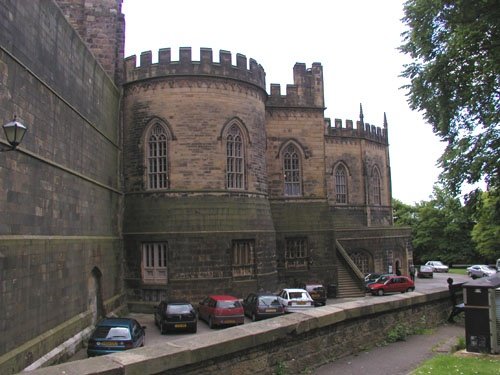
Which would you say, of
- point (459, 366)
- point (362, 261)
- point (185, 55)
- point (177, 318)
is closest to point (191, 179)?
point (185, 55)

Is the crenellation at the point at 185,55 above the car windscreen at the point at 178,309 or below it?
above

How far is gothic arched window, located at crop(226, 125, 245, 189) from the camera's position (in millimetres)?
23527

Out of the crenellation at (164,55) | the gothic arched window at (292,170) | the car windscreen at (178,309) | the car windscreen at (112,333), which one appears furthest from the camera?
the gothic arched window at (292,170)

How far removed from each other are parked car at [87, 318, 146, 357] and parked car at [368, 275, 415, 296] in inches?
739

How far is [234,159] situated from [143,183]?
4.40 meters

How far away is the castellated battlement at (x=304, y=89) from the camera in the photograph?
1137 inches

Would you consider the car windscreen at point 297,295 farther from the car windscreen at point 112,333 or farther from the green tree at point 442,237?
the green tree at point 442,237

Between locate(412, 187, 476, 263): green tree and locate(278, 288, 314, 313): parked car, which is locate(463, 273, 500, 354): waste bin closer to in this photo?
locate(278, 288, 314, 313): parked car

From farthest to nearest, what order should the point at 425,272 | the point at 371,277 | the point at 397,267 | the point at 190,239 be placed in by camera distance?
the point at 425,272
the point at 397,267
the point at 371,277
the point at 190,239

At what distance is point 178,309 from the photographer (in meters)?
17.3

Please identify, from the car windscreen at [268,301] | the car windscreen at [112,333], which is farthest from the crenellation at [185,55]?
the car windscreen at [112,333]

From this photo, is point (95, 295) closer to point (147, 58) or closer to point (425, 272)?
point (147, 58)

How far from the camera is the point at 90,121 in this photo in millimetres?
17922

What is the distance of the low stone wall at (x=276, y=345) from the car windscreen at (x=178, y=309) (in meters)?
8.38
